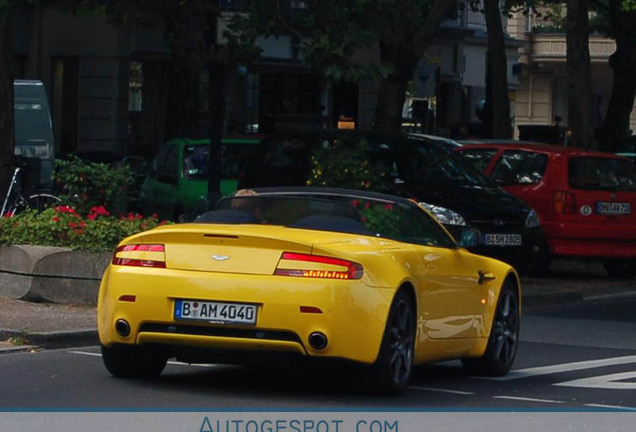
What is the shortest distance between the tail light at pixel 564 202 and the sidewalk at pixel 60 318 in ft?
3.69

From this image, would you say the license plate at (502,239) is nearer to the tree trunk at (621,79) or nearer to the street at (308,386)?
the street at (308,386)

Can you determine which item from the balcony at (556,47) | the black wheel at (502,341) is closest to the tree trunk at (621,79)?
the black wheel at (502,341)

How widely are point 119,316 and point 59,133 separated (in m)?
33.9

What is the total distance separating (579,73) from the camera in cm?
2834

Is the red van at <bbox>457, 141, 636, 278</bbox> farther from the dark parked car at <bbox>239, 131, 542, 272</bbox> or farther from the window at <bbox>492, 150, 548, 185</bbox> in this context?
the dark parked car at <bbox>239, 131, 542, 272</bbox>

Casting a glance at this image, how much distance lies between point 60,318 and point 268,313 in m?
4.73

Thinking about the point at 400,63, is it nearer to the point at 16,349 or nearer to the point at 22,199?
the point at 22,199

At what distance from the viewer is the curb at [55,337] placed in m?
12.9

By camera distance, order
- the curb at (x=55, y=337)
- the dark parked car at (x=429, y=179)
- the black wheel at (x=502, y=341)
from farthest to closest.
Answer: the dark parked car at (x=429, y=179) → the curb at (x=55, y=337) → the black wheel at (x=502, y=341)

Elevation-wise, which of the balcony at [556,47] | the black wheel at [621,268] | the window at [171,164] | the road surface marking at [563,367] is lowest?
the black wheel at [621,268]

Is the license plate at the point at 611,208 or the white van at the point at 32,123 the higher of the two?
the white van at the point at 32,123

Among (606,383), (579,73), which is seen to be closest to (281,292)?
(606,383)

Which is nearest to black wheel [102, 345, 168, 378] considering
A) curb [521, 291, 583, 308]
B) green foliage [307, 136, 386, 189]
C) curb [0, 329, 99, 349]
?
curb [0, 329, 99, 349]

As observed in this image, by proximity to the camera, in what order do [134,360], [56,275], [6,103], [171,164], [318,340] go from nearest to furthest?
[318,340], [134,360], [56,275], [6,103], [171,164]
